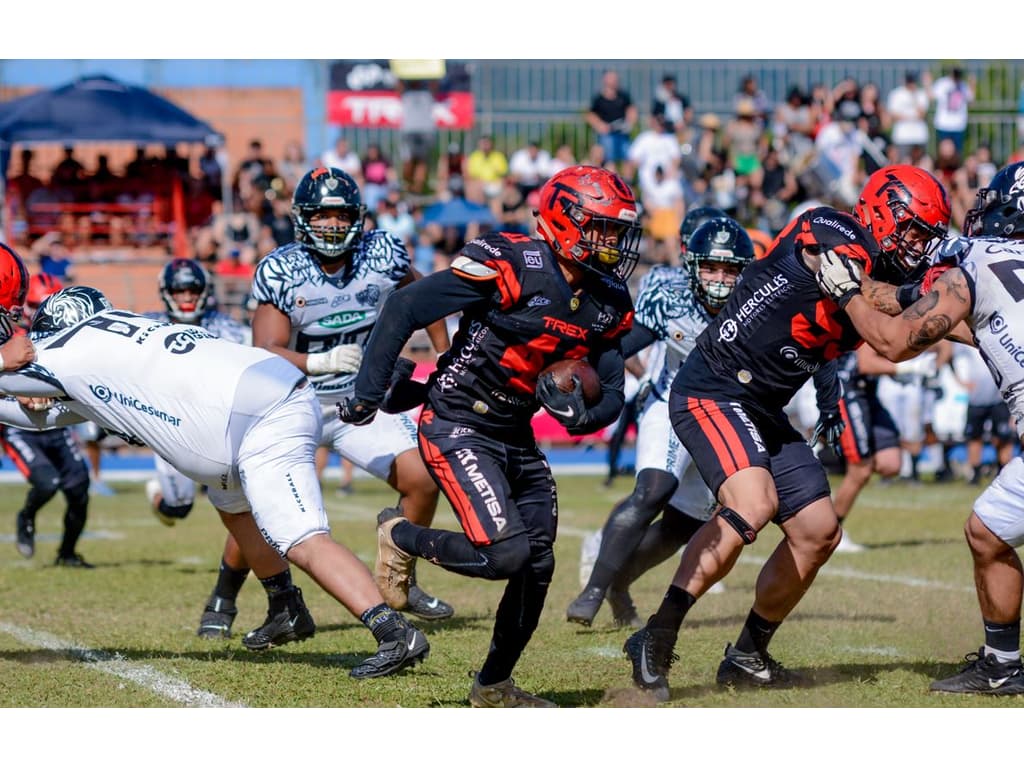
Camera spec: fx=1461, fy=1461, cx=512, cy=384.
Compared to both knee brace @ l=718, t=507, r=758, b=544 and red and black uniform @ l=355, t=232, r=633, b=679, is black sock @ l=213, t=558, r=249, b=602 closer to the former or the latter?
red and black uniform @ l=355, t=232, r=633, b=679

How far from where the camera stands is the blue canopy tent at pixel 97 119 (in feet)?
62.2

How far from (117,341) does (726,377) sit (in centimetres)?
231

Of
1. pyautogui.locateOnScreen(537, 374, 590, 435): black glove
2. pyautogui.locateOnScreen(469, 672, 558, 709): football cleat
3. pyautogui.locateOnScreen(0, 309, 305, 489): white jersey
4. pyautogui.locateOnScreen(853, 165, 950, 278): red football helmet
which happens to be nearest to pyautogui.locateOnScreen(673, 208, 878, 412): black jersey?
pyautogui.locateOnScreen(853, 165, 950, 278): red football helmet

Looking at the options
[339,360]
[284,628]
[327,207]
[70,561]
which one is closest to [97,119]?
[70,561]

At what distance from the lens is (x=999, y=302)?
5137 mm

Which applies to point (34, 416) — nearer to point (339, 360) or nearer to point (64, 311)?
point (64, 311)

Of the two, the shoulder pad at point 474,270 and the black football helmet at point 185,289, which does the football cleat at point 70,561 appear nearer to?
the black football helmet at point 185,289

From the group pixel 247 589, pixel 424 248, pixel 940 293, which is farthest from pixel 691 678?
pixel 424 248

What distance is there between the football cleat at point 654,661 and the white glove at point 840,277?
1.35m

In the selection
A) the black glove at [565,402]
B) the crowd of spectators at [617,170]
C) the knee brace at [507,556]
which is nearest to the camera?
the black glove at [565,402]

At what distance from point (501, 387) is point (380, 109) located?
55.6ft

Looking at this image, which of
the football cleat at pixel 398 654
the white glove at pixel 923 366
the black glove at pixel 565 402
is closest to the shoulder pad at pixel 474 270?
the black glove at pixel 565 402

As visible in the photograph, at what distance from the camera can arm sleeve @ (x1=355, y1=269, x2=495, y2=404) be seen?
5047 millimetres

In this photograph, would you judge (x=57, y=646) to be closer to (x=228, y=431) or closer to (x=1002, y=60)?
(x=228, y=431)
